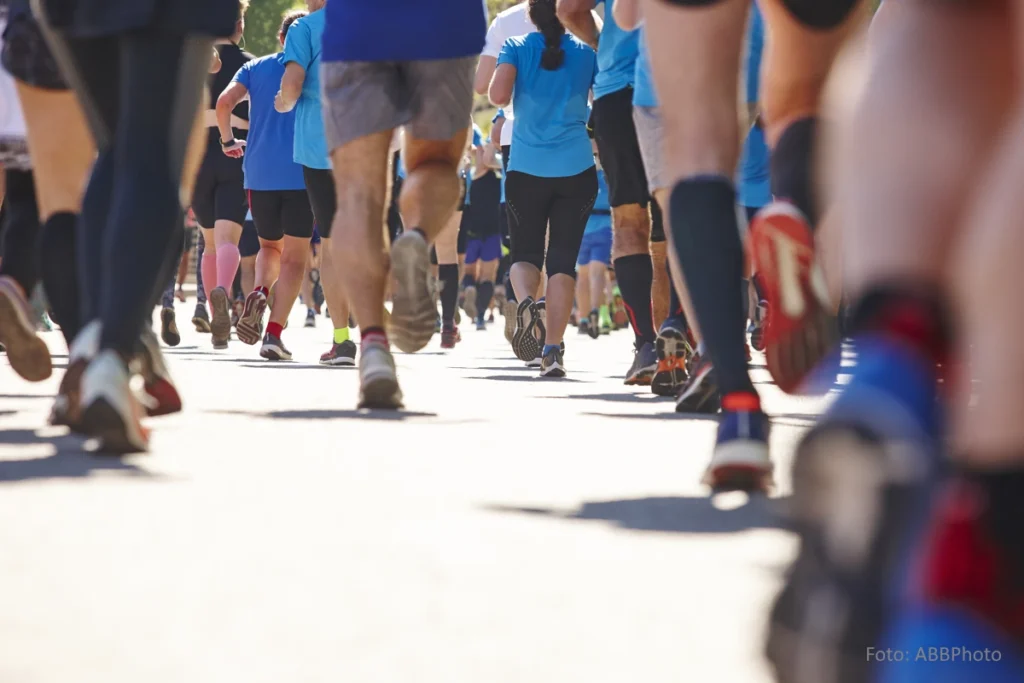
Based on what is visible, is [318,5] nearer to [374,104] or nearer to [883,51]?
[374,104]

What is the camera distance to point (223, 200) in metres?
12.3

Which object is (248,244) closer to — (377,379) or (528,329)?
(528,329)

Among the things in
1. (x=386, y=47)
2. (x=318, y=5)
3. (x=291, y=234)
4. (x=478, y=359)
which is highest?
(x=318, y=5)

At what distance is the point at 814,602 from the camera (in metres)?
1.42

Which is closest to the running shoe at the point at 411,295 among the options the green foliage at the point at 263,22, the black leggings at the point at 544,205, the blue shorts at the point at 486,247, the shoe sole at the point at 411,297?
the shoe sole at the point at 411,297

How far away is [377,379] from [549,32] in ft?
14.2

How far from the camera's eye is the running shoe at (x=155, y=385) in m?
4.96

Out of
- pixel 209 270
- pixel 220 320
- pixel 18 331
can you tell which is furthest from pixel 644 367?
pixel 209 270

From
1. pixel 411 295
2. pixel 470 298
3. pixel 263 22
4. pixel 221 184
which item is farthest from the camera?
pixel 263 22

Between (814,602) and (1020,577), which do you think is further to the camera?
(814,602)

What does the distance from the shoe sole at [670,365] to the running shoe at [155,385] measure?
2464mm

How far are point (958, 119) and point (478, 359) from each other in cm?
938

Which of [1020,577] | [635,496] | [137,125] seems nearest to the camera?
[1020,577]

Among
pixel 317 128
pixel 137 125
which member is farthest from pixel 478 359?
pixel 137 125
